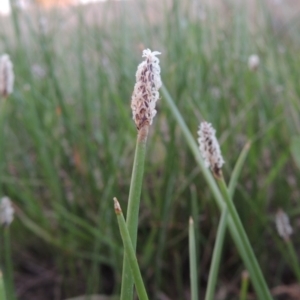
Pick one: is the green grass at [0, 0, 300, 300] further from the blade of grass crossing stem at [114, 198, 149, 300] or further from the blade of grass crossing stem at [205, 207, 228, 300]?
the blade of grass crossing stem at [114, 198, 149, 300]

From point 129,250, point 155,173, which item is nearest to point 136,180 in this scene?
point 129,250

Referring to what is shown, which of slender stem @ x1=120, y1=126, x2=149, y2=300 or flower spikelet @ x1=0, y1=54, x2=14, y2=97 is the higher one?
flower spikelet @ x1=0, y1=54, x2=14, y2=97

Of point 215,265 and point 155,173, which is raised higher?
point 155,173

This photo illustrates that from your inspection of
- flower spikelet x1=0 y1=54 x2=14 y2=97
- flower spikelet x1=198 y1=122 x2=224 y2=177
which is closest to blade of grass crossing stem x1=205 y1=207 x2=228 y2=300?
flower spikelet x1=198 y1=122 x2=224 y2=177

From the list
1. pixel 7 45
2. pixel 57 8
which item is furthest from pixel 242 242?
pixel 57 8

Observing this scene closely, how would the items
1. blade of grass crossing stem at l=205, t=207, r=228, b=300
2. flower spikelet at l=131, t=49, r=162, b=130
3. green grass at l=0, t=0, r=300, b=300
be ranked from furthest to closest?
green grass at l=0, t=0, r=300, b=300, blade of grass crossing stem at l=205, t=207, r=228, b=300, flower spikelet at l=131, t=49, r=162, b=130

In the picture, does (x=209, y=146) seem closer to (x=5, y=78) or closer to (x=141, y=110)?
(x=141, y=110)

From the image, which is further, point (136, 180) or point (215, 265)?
point (215, 265)

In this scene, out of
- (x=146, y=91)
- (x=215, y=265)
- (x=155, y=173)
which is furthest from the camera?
(x=155, y=173)

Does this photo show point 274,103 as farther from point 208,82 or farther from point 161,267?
point 161,267
